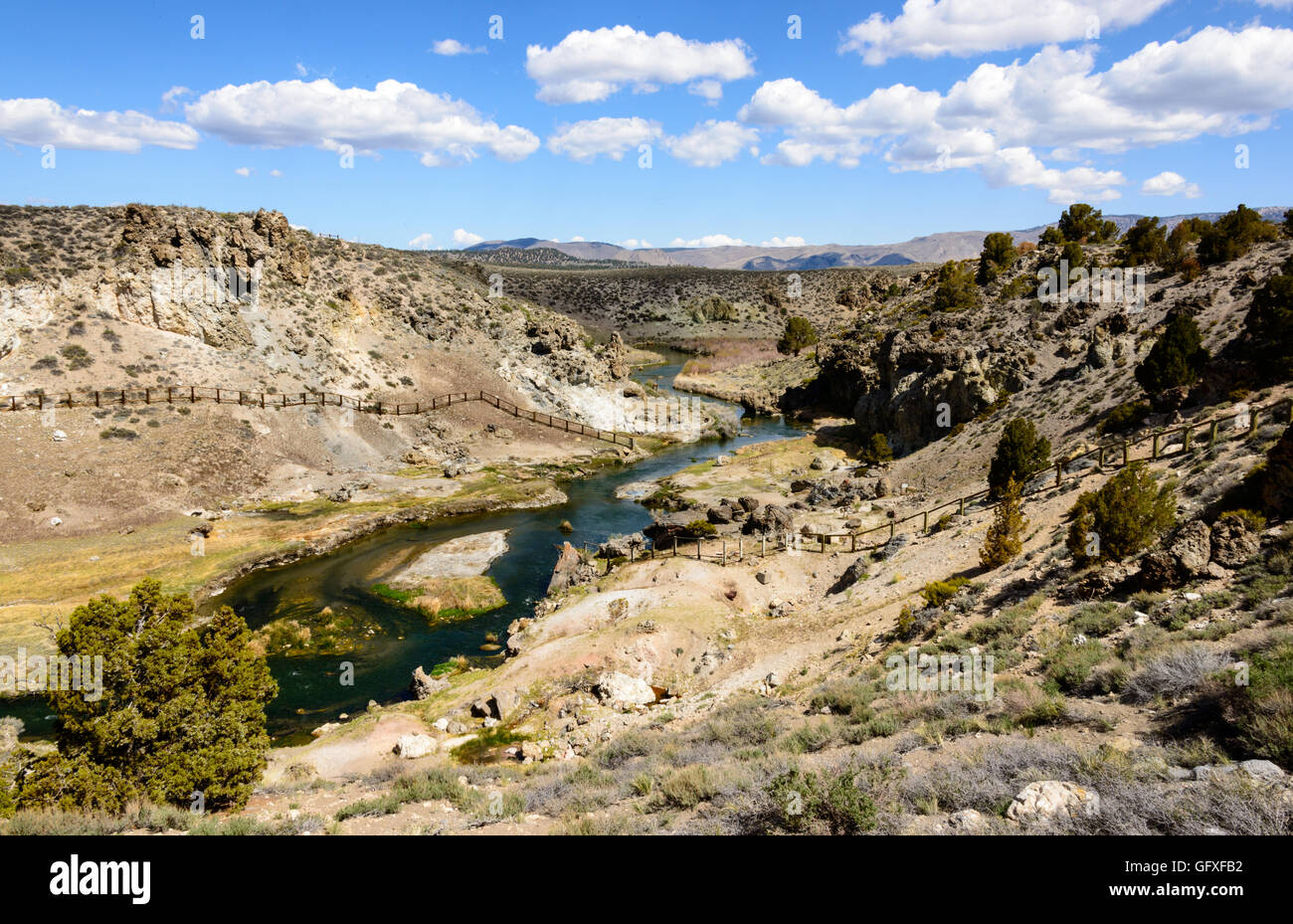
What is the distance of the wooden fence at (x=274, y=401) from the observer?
3959 centimetres

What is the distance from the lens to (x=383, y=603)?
2930cm

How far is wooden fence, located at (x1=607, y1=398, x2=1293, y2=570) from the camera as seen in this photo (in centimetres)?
2155

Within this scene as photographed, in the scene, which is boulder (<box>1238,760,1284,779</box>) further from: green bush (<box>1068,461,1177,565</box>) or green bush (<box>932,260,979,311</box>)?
green bush (<box>932,260,979,311</box>)

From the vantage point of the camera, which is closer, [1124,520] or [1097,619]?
[1097,619]

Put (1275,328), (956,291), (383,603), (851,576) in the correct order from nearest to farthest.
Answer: (1275,328), (851,576), (383,603), (956,291)

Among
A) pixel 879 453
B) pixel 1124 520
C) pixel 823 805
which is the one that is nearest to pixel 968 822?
pixel 823 805

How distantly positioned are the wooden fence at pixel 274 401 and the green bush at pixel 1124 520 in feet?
136

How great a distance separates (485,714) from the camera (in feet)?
66.4

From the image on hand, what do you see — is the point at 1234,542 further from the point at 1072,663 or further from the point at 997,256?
the point at 997,256

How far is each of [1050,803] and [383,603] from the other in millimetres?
26765

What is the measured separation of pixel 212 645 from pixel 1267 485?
22.3m

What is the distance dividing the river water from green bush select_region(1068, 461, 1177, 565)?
62.0ft

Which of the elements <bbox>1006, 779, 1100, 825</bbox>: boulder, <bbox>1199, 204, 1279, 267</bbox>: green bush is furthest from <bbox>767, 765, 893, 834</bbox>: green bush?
<bbox>1199, 204, 1279, 267</bbox>: green bush
